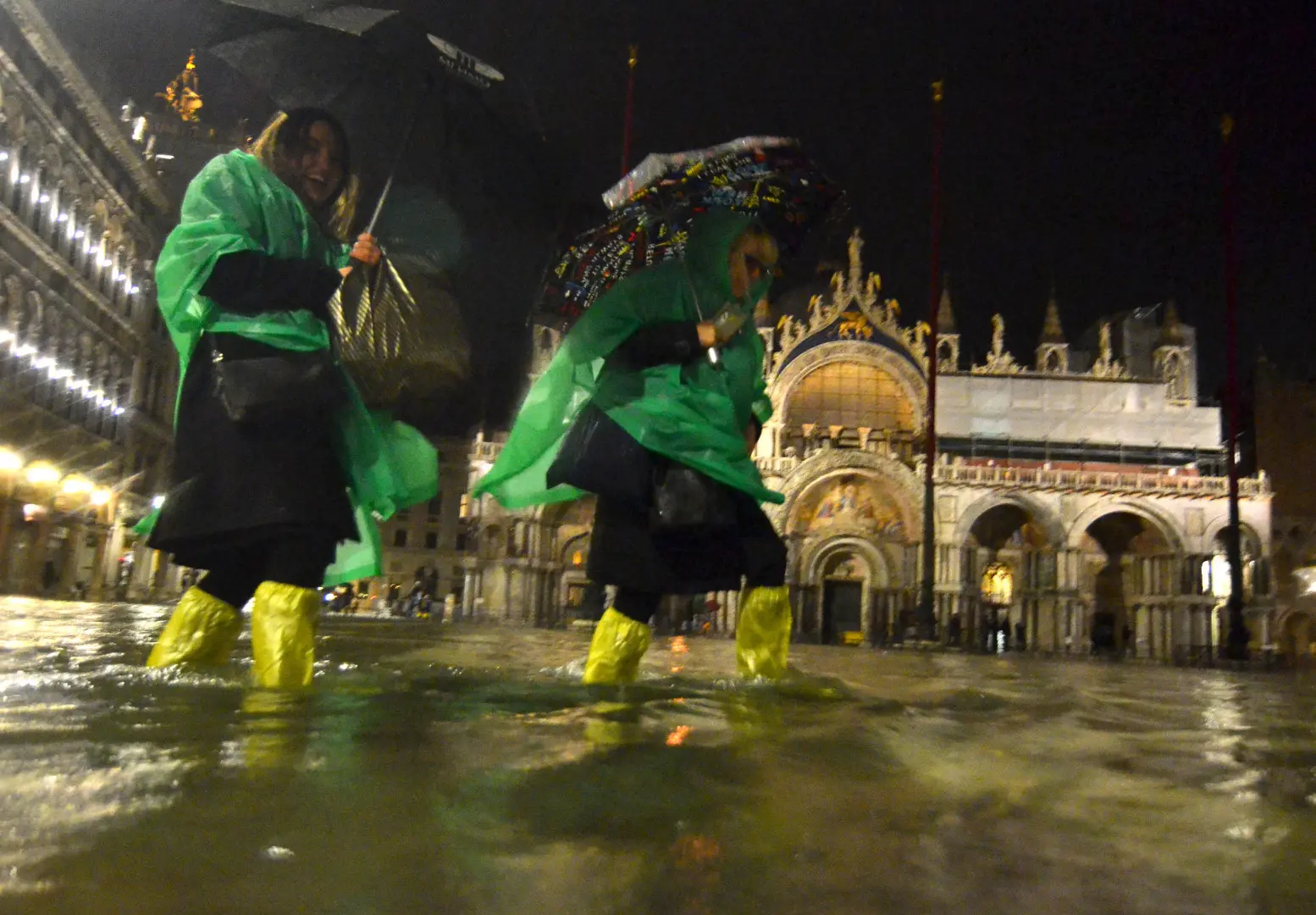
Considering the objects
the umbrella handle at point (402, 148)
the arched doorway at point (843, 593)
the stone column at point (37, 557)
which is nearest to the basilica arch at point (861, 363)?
the arched doorway at point (843, 593)

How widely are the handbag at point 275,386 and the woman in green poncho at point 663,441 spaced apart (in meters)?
0.91

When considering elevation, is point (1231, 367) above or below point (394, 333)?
above

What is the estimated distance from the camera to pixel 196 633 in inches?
128

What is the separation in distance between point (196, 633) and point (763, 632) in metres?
1.95

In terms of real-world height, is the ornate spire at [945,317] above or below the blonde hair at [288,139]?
above

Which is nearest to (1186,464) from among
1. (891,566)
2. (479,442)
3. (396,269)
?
(891,566)

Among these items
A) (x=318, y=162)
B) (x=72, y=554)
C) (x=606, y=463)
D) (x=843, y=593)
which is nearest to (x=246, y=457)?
(x=318, y=162)

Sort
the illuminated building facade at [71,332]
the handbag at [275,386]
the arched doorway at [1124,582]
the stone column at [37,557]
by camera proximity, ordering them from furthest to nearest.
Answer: the arched doorway at [1124,582]
the stone column at [37,557]
the illuminated building facade at [71,332]
the handbag at [275,386]

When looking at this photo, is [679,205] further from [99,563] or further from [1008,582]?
[1008,582]

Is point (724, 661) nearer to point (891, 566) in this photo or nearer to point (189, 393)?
point (189, 393)

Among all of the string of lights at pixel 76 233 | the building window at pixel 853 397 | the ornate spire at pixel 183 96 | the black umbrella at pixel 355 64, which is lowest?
the black umbrella at pixel 355 64

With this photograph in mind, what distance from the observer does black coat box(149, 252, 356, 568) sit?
116 inches

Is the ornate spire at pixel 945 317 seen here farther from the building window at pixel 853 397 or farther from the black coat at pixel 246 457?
the black coat at pixel 246 457

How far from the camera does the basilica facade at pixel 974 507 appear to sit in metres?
28.0
